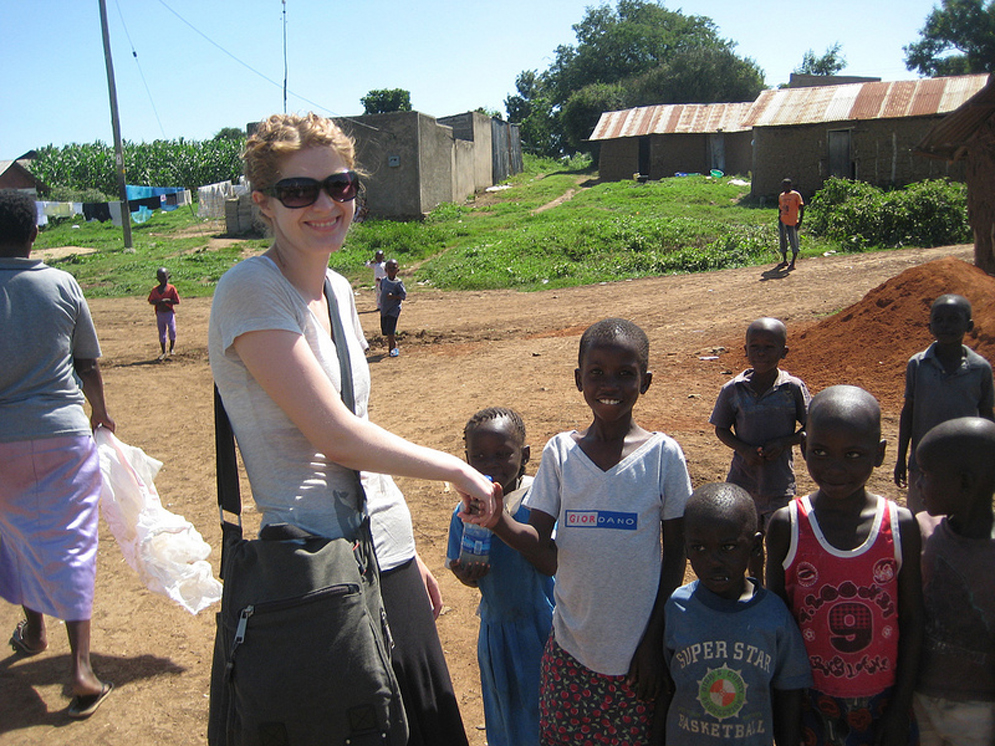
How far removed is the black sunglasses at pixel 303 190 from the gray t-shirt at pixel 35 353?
1.70 metres

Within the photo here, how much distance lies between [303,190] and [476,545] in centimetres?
101

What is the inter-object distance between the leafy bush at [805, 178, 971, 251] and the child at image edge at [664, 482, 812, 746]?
49.3ft

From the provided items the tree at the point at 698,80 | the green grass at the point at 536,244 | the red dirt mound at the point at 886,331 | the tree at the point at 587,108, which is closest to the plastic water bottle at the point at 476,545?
the red dirt mound at the point at 886,331

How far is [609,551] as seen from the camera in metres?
2.14

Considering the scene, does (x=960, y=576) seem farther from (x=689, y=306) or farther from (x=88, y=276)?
(x=88, y=276)

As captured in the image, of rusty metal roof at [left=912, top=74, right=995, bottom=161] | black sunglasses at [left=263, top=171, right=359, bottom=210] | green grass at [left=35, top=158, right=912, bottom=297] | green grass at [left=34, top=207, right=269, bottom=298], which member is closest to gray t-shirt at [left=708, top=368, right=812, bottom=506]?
black sunglasses at [left=263, top=171, right=359, bottom=210]

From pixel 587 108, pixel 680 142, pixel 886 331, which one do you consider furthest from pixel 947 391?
pixel 587 108

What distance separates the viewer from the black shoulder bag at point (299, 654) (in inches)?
67.2

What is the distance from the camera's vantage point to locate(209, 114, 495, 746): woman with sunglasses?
1.80 m

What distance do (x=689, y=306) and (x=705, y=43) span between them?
50.6 m

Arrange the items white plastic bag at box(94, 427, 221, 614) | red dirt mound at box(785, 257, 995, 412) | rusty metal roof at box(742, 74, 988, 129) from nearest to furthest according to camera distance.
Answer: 1. white plastic bag at box(94, 427, 221, 614)
2. red dirt mound at box(785, 257, 995, 412)
3. rusty metal roof at box(742, 74, 988, 129)

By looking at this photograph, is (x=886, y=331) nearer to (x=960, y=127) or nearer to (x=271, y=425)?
(x=960, y=127)

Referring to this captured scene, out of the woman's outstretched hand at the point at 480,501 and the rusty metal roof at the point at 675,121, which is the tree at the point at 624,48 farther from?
the woman's outstretched hand at the point at 480,501

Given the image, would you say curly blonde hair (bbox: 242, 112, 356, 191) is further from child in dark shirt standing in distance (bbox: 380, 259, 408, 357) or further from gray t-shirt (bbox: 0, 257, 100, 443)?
child in dark shirt standing in distance (bbox: 380, 259, 408, 357)
